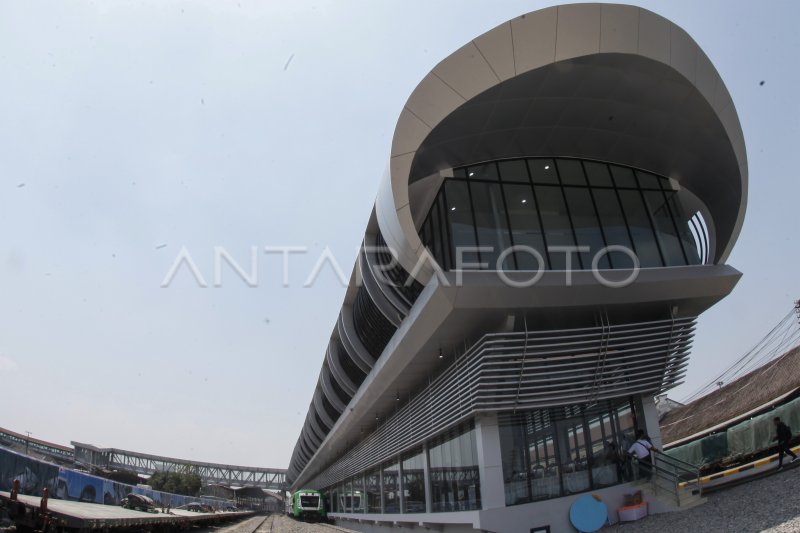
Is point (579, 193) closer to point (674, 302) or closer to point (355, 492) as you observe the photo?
point (674, 302)

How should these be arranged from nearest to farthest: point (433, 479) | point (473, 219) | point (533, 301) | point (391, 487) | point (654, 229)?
point (533, 301), point (473, 219), point (654, 229), point (433, 479), point (391, 487)

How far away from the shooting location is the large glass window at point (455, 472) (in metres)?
12.1

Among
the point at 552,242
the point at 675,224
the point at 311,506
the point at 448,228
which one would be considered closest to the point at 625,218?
the point at 675,224

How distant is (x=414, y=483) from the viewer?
1798 centimetres

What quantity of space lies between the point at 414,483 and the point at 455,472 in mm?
5121

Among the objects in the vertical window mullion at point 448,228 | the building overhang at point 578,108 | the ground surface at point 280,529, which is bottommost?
the ground surface at point 280,529

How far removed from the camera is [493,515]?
10.7 metres

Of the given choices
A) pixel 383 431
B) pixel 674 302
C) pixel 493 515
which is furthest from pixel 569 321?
pixel 383 431

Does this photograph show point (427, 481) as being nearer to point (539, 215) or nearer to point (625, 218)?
point (539, 215)

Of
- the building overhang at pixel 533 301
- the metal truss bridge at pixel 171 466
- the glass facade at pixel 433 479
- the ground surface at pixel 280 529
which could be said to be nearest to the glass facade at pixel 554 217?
the building overhang at pixel 533 301

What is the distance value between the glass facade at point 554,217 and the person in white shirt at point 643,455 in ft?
13.8

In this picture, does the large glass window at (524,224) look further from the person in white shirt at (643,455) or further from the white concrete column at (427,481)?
the white concrete column at (427,481)

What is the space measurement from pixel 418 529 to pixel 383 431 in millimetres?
6254

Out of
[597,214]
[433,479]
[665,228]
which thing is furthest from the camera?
[433,479]
